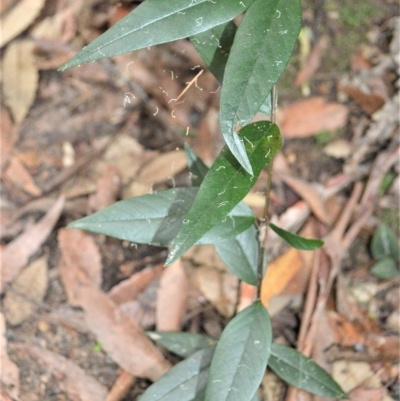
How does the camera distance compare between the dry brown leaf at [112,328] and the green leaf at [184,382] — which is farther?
the dry brown leaf at [112,328]

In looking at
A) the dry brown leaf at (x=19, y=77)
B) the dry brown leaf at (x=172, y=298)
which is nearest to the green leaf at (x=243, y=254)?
the dry brown leaf at (x=172, y=298)

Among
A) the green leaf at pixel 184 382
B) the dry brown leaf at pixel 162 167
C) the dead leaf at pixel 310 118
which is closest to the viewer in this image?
the green leaf at pixel 184 382

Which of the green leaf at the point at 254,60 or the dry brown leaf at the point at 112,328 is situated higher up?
the green leaf at the point at 254,60

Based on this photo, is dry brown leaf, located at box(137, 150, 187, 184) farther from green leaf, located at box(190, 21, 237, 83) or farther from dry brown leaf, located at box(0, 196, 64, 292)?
green leaf, located at box(190, 21, 237, 83)

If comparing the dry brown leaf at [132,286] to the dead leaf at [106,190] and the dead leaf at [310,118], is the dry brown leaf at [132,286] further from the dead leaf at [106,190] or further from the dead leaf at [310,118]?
the dead leaf at [310,118]

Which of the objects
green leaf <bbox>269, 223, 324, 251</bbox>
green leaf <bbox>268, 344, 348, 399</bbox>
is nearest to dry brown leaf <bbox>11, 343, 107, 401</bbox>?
green leaf <bbox>268, 344, 348, 399</bbox>

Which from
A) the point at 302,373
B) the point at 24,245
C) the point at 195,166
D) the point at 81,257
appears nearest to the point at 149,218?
the point at 195,166
